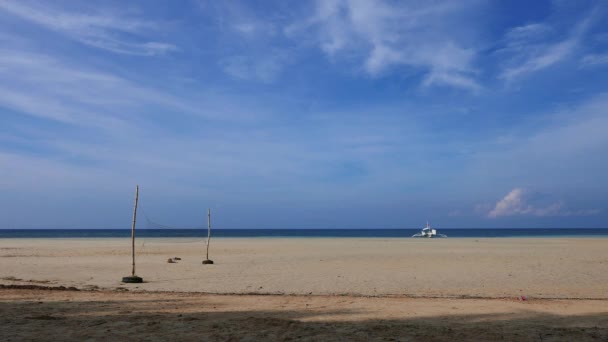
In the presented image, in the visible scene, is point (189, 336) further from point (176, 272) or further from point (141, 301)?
point (176, 272)

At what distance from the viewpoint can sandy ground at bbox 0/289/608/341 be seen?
713 cm

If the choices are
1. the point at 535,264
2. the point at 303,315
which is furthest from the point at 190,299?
the point at 535,264

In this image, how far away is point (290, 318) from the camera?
334 inches

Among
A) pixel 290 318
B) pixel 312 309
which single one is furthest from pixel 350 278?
pixel 290 318

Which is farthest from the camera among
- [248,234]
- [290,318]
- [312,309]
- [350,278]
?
[248,234]

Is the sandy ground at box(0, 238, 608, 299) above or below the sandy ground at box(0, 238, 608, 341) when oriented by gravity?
below

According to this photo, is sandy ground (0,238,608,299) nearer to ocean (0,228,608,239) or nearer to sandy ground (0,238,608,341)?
sandy ground (0,238,608,341)

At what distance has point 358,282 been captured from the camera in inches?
594

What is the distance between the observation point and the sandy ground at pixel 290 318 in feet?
23.4

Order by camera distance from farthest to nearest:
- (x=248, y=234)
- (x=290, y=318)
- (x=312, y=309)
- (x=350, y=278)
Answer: (x=248, y=234)
(x=350, y=278)
(x=312, y=309)
(x=290, y=318)

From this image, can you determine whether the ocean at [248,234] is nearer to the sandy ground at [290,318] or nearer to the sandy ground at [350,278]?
the sandy ground at [350,278]

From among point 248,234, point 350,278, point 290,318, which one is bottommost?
point 248,234

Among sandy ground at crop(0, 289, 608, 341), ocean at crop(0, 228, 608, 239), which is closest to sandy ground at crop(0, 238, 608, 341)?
sandy ground at crop(0, 289, 608, 341)

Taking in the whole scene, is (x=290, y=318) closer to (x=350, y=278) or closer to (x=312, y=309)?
(x=312, y=309)
